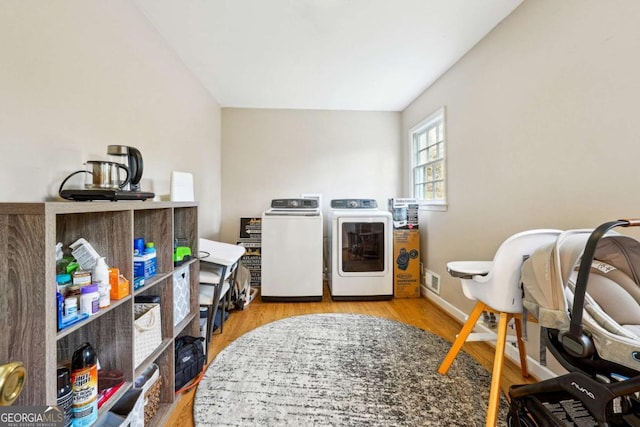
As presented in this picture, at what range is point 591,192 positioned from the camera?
4.38 ft

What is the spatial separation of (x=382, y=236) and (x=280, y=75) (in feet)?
6.68

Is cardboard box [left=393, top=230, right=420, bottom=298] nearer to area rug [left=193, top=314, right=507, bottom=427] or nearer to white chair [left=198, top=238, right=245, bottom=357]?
area rug [left=193, top=314, right=507, bottom=427]

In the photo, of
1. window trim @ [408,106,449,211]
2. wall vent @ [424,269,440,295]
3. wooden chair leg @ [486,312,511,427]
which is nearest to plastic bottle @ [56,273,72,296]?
wooden chair leg @ [486,312,511,427]

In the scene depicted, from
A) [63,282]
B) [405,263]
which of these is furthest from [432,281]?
[63,282]

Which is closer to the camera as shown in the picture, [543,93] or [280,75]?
[543,93]

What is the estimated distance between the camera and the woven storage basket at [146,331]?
46.3 inches

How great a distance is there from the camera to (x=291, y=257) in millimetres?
2951

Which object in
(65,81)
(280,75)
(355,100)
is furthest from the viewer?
(355,100)

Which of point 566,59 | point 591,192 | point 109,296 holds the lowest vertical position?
point 109,296

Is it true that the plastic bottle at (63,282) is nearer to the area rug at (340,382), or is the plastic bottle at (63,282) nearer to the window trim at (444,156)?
the area rug at (340,382)

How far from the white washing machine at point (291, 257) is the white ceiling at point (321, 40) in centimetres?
148

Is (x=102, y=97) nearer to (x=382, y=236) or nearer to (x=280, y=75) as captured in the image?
(x=280, y=75)

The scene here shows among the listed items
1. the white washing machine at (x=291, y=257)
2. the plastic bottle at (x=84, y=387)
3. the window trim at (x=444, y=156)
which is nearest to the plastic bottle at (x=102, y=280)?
the plastic bottle at (x=84, y=387)

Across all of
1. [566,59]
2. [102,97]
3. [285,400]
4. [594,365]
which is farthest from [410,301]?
[102,97]
